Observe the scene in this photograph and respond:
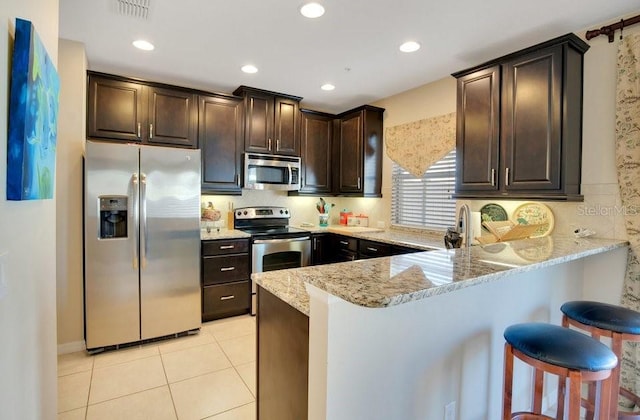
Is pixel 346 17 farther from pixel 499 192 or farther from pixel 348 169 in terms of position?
pixel 348 169

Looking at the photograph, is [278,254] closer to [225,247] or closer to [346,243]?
[225,247]

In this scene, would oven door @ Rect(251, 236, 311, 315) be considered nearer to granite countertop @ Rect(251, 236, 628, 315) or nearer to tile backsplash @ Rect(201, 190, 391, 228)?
tile backsplash @ Rect(201, 190, 391, 228)

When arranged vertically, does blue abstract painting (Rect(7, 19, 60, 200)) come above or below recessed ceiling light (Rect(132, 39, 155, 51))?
below

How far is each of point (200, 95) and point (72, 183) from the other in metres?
1.47

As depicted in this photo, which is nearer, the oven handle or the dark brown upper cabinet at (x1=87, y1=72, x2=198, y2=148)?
the dark brown upper cabinet at (x1=87, y1=72, x2=198, y2=148)

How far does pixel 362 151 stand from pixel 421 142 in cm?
73

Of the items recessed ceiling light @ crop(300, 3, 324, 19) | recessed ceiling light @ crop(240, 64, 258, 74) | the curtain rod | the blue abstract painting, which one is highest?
recessed ceiling light @ crop(240, 64, 258, 74)

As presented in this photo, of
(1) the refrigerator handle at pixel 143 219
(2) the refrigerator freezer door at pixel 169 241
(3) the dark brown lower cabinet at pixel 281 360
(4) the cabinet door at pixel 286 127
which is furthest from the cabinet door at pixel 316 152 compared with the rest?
(3) the dark brown lower cabinet at pixel 281 360

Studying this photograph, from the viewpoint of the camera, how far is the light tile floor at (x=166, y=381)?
2.02m

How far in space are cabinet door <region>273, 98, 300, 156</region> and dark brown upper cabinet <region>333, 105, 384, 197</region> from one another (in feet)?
2.15

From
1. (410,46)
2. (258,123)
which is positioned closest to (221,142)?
(258,123)

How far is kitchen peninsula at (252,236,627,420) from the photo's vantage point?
1.07 meters

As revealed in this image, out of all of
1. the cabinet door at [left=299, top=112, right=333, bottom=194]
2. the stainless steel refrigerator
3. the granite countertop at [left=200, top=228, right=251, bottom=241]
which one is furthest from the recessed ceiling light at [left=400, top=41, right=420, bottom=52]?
the granite countertop at [left=200, top=228, right=251, bottom=241]

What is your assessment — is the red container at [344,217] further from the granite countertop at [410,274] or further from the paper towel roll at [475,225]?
the granite countertop at [410,274]
